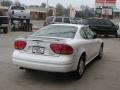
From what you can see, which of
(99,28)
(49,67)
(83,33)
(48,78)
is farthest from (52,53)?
(99,28)

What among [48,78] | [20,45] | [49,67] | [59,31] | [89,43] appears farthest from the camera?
[89,43]

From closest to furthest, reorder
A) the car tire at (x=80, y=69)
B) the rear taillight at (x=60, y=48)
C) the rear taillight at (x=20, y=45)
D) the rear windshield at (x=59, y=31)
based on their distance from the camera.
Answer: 1. the rear taillight at (x=60, y=48)
2. the rear taillight at (x=20, y=45)
3. the car tire at (x=80, y=69)
4. the rear windshield at (x=59, y=31)

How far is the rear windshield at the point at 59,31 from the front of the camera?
315 inches

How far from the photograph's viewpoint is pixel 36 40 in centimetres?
714

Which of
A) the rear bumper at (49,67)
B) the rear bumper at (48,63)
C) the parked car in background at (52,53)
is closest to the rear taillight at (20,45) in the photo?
the parked car in background at (52,53)

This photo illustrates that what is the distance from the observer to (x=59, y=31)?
8258mm

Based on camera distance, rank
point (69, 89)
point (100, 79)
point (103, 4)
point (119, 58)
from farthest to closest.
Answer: point (103, 4), point (119, 58), point (100, 79), point (69, 89)

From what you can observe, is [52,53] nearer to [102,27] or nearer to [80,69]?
[80,69]

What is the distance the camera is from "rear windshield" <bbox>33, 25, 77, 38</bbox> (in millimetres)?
7992

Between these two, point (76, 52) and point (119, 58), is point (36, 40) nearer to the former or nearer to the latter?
point (76, 52)

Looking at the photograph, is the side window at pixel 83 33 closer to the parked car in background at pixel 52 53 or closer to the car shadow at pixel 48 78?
the parked car in background at pixel 52 53

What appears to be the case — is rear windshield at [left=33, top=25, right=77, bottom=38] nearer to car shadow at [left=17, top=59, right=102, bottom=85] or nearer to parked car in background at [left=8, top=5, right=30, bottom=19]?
car shadow at [left=17, top=59, right=102, bottom=85]

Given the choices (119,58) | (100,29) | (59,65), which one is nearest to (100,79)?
(59,65)

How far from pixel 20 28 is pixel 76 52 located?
23744 mm
